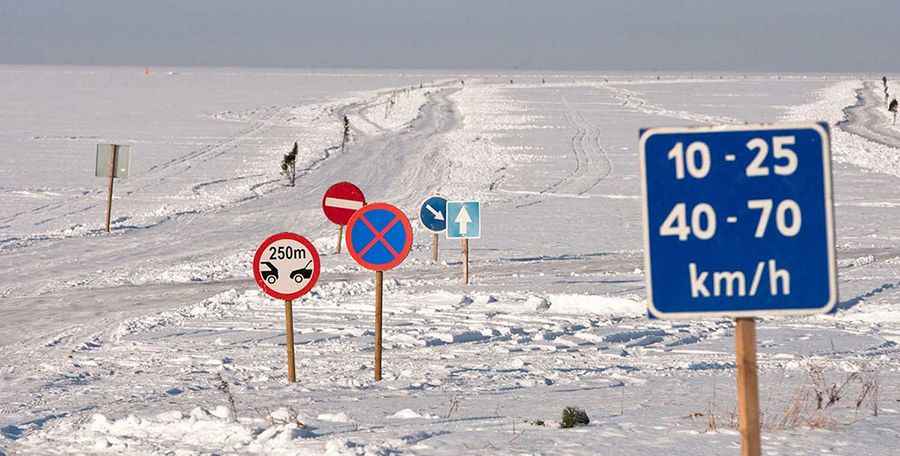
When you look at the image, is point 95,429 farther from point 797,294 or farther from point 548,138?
point 548,138

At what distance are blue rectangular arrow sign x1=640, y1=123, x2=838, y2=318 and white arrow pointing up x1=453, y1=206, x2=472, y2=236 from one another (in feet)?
49.1

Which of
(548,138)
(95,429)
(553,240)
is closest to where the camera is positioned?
(95,429)

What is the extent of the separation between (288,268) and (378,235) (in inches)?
32.6

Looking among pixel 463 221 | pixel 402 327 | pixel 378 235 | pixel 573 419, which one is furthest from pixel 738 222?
pixel 463 221

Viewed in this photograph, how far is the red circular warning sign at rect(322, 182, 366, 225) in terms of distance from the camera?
54.9ft

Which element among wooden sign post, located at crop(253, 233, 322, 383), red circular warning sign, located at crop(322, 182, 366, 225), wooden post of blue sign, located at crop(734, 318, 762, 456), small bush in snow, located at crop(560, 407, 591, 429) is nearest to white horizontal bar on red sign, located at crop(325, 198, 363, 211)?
red circular warning sign, located at crop(322, 182, 366, 225)

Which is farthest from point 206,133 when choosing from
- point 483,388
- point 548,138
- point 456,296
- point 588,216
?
point 483,388

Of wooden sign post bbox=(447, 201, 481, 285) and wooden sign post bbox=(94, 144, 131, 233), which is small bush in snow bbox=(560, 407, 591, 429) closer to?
wooden sign post bbox=(447, 201, 481, 285)

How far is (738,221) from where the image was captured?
4.01 metres

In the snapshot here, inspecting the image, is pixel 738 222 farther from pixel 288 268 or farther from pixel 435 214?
pixel 435 214

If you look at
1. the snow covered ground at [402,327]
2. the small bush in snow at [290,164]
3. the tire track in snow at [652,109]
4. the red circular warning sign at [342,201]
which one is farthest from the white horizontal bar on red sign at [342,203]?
the tire track in snow at [652,109]

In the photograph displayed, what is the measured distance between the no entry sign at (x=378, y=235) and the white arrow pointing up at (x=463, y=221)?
7945mm

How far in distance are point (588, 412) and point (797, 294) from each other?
16.1 ft

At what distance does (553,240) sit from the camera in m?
27.3
